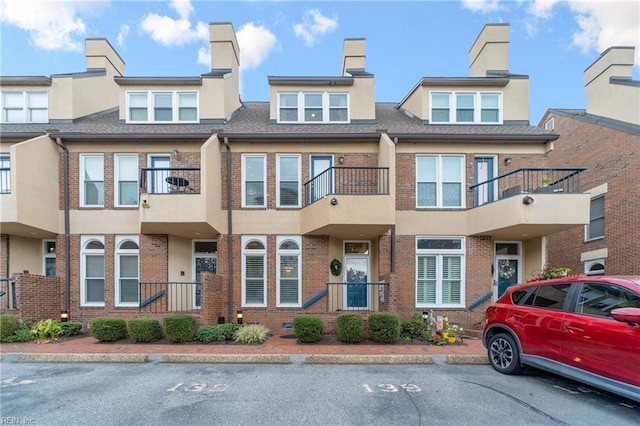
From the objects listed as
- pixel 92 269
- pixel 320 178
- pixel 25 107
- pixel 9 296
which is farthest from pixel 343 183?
pixel 25 107

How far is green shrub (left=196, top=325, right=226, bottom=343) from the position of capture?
8219 mm

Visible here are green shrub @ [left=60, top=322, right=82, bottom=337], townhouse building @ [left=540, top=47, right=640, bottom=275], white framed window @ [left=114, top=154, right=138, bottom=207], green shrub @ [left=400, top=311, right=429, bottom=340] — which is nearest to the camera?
green shrub @ [left=400, top=311, right=429, bottom=340]

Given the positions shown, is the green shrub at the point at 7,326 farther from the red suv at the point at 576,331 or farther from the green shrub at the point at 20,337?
the red suv at the point at 576,331

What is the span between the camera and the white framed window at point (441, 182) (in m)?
10.5

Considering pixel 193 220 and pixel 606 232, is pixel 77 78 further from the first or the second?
pixel 606 232

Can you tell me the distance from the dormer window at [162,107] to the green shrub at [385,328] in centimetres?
900

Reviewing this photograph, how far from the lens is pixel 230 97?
12.1 m

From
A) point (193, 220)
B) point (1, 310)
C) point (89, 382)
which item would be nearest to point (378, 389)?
point (89, 382)

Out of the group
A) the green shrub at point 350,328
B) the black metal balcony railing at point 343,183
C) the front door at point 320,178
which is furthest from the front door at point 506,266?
the front door at point 320,178

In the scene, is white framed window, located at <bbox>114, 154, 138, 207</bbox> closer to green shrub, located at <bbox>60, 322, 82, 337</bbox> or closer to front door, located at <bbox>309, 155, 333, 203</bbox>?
green shrub, located at <bbox>60, 322, 82, 337</bbox>

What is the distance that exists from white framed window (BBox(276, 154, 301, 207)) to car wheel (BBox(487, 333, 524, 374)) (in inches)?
259

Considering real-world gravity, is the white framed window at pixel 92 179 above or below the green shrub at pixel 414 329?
above

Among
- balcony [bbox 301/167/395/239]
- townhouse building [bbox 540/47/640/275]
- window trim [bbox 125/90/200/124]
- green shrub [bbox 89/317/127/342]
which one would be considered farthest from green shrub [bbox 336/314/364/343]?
townhouse building [bbox 540/47/640/275]

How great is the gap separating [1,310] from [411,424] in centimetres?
1159
